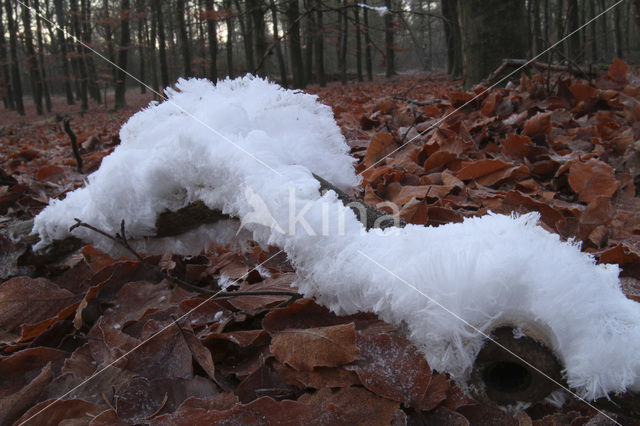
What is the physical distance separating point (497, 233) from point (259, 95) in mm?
750

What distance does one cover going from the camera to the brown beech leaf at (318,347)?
0.81 metres

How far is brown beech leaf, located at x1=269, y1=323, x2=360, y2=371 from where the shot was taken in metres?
0.81

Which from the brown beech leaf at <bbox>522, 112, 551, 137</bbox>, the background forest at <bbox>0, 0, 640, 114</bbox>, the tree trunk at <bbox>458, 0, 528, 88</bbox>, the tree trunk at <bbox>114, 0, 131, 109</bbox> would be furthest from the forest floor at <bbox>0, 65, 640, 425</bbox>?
the tree trunk at <bbox>114, 0, 131, 109</bbox>

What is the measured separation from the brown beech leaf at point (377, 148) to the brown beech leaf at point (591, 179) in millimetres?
857

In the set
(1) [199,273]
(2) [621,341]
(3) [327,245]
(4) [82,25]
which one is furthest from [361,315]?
(4) [82,25]

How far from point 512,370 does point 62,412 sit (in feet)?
2.69

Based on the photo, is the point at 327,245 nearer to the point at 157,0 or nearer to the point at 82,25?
the point at 157,0

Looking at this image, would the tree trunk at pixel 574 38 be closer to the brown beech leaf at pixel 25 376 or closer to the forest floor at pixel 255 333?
the forest floor at pixel 255 333

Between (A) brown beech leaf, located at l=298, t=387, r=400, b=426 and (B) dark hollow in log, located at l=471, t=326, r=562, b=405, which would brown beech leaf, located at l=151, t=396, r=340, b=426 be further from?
(B) dark hollow in log, located at l=471, t=326, r=562, b=405

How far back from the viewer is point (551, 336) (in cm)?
65

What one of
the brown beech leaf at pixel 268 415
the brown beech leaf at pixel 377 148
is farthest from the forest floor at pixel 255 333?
the brown beech leaf at pixel 377 148

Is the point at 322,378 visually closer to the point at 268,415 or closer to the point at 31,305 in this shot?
the point at 268,415

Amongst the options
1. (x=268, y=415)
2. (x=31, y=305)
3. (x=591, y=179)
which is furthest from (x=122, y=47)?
(x=268, y=415)

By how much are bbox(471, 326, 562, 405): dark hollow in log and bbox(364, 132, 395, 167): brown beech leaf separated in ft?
5.32
